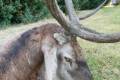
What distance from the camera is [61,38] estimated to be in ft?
13.7

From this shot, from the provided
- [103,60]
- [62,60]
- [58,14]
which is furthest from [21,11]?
[62,60]

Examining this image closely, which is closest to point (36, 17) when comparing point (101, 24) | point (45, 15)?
point (45, 15)

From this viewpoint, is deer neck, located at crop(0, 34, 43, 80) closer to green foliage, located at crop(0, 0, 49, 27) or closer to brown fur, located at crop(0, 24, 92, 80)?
brown fur, located at crop(0, 24, 92, 80)

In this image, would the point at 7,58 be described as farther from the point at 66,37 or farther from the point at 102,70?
the point at 102,70

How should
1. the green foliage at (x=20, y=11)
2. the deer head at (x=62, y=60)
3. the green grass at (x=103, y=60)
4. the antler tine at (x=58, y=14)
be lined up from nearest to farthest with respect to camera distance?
the deer head at (x=62, y=60) → the antler tine at (x=58, y=14) → the green grass at (x=103, y=60) → the green foliage at (x=20, y=11)

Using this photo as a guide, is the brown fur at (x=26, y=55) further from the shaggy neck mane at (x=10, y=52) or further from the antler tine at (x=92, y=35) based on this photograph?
the antler tine at (x=92, y=35)

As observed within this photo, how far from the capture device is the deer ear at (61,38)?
415 cm

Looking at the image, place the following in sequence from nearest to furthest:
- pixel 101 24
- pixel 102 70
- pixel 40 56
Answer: pixel 40 56
pixel 102 70
pixel 101 24

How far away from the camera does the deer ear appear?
13.6ft

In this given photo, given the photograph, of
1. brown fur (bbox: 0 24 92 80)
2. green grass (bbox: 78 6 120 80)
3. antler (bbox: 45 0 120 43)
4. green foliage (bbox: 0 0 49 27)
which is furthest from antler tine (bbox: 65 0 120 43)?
green foliage (bbox: 0 0 49 27)

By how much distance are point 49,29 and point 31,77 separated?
0.48 meters

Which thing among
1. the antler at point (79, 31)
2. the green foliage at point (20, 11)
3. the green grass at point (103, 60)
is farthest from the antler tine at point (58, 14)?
the green foliage at point (20, 11)

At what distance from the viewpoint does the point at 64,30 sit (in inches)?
167

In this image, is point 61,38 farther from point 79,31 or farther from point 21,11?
point 21,11
